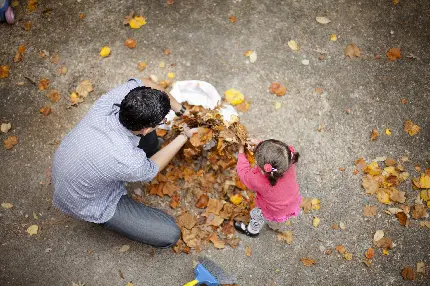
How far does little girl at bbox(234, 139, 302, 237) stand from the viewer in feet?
8.04

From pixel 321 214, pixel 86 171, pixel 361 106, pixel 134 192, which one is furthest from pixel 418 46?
pixel 86 171

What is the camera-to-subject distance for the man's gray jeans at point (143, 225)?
2965 mm

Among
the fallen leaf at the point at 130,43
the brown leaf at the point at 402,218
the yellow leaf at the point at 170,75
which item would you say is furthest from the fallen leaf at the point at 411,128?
the fallen leaf at the point at 130,43

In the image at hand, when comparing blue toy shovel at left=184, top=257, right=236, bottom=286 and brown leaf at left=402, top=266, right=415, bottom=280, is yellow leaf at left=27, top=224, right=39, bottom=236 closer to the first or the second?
blue toy shovel at left=184, top=257, right=236, bottom=286

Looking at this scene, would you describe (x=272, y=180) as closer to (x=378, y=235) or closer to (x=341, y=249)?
(x=341, y=249)

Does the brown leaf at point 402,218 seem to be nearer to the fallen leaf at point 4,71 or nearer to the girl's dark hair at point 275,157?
the girl's dark hair at point 275,157

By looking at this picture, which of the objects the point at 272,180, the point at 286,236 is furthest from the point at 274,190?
the point at 286,236

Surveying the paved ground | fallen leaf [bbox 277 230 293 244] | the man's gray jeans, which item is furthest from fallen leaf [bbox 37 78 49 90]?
fallen leaf [bbox 277 230 293 244]

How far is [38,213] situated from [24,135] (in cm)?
82

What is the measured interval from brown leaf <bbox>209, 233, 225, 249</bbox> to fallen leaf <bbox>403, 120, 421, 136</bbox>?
221cm

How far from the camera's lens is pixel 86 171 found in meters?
2.46

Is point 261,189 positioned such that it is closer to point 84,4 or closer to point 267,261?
point 267,261

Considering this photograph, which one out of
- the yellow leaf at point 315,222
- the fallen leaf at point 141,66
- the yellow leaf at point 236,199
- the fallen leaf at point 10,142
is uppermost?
the fallen leaf at point 141,66

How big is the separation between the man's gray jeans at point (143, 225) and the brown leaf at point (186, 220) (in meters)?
0.17
